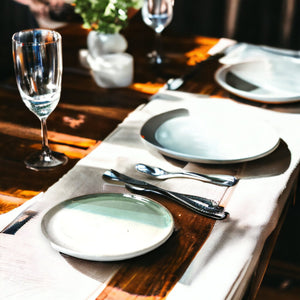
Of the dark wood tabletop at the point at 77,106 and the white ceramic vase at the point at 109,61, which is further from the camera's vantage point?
the white ceramic vase at the point at 109,61

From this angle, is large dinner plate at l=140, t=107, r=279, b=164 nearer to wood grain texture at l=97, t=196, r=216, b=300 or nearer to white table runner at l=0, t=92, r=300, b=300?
white table runner at l=0, t=92, r=300, b=300

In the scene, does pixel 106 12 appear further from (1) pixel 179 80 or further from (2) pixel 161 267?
(2) pixel 161 267

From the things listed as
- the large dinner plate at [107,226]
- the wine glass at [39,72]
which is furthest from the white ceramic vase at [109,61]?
the large dinner plate at [107,226]

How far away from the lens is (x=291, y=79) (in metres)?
1.31

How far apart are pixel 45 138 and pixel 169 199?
0.89 ft

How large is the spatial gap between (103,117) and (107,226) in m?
0.49

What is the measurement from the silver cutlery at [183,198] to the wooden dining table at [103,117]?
1 cm

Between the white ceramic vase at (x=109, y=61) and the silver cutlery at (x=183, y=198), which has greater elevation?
the white ceramic vase at (x=109, y=61)

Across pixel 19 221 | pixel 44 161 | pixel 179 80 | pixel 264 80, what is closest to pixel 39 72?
pixel 44 161

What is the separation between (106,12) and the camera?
1.27m

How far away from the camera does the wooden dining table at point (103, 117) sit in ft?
2.08

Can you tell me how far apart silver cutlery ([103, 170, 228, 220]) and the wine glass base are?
5.1 inches

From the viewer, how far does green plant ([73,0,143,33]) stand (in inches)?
49.9

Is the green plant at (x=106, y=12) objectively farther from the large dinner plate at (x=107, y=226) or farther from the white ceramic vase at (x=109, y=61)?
the large dinner plate at (x=107, y=226)
